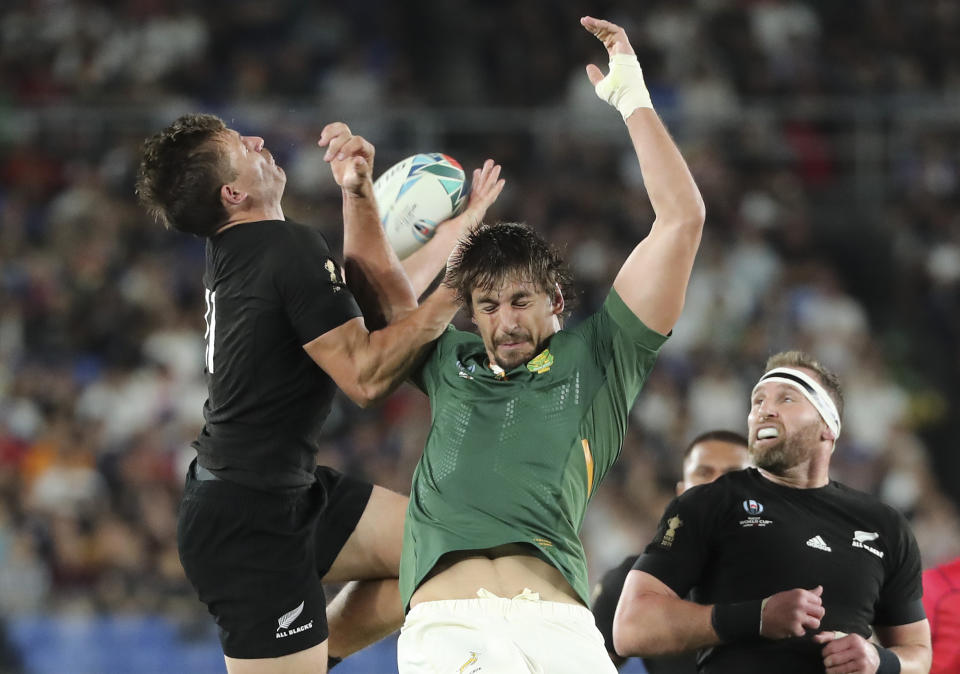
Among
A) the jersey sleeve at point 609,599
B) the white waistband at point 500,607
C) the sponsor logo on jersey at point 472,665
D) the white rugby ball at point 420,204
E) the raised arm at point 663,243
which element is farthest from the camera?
the jersey sleeve at point 609,599

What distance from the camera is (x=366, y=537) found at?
448 cm

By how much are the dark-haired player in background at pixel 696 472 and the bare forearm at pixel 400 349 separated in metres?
1.85

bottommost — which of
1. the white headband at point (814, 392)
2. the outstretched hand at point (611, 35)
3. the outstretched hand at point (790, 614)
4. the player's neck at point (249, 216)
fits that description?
the outstretched hand at point (790, 614)

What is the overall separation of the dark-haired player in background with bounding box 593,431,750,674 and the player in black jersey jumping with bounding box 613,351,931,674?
784mm

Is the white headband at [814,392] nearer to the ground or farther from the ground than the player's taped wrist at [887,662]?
farther from the ground

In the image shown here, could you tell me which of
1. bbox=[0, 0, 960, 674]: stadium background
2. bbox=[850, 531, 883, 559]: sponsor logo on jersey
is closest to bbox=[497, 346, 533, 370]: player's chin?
bbox=[850, 531, 883, 559]: sponsor logo on jersey

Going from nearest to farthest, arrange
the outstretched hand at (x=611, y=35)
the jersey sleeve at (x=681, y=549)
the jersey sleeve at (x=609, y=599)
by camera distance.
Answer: the outstretched hand at (x=611, y=35)
the jersey sleeve at (x=681, y=549)
the jersey sleeve at (x=609, y=599)

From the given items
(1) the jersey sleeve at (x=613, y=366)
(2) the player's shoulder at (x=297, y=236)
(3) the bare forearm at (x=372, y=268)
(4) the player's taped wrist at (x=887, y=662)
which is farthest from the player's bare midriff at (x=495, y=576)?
(4) the player's taped wrist at (x=887, y=662)

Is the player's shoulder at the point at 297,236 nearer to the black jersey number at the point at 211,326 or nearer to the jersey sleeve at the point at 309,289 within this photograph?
the jersey sleeve at the point at 309,289

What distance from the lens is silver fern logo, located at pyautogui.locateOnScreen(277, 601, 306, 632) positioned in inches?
166

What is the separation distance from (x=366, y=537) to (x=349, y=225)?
3.62 feet

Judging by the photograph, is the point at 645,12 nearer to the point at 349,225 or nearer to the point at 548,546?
the point at 349,225

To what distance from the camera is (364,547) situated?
448 centimetres

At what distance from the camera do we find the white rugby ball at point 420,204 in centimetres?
475
